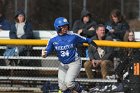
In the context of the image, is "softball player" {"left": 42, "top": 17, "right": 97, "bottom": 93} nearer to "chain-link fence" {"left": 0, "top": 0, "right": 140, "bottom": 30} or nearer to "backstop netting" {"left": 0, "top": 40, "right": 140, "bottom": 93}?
"backstop netting" {"left": 0, "top": 40, "right": 140, "bottom": 93}

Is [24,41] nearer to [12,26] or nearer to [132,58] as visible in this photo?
[12,26]

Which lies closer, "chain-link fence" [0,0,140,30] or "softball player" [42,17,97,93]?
"softball player" [42,17,97,93]

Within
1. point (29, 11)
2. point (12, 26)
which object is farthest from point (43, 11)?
point (12, 26)

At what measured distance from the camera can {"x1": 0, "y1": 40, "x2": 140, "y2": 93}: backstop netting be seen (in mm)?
11008

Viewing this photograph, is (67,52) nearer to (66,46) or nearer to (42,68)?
(66,46)

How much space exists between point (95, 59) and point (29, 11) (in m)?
8.92

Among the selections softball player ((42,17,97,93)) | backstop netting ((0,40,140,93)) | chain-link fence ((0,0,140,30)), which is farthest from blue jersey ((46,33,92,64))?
chain-link fence ((0,0,140,30))

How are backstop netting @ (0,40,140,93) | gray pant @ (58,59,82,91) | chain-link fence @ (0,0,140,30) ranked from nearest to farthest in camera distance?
gray pant @ (58,59,82,91), backstop netting @ (0,40,140,93), chain-link fence @ (0,0,140,30)

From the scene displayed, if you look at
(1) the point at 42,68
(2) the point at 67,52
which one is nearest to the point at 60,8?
(1) the point at 42,68

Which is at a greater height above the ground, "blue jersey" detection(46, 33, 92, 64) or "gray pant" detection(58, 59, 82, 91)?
"blue jersey" detection(46, 33, 92, 64)

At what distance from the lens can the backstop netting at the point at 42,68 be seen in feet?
36.1

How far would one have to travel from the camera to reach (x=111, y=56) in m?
11.5

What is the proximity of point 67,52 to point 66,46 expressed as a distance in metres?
0.11

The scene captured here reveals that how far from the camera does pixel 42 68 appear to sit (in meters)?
11.9
